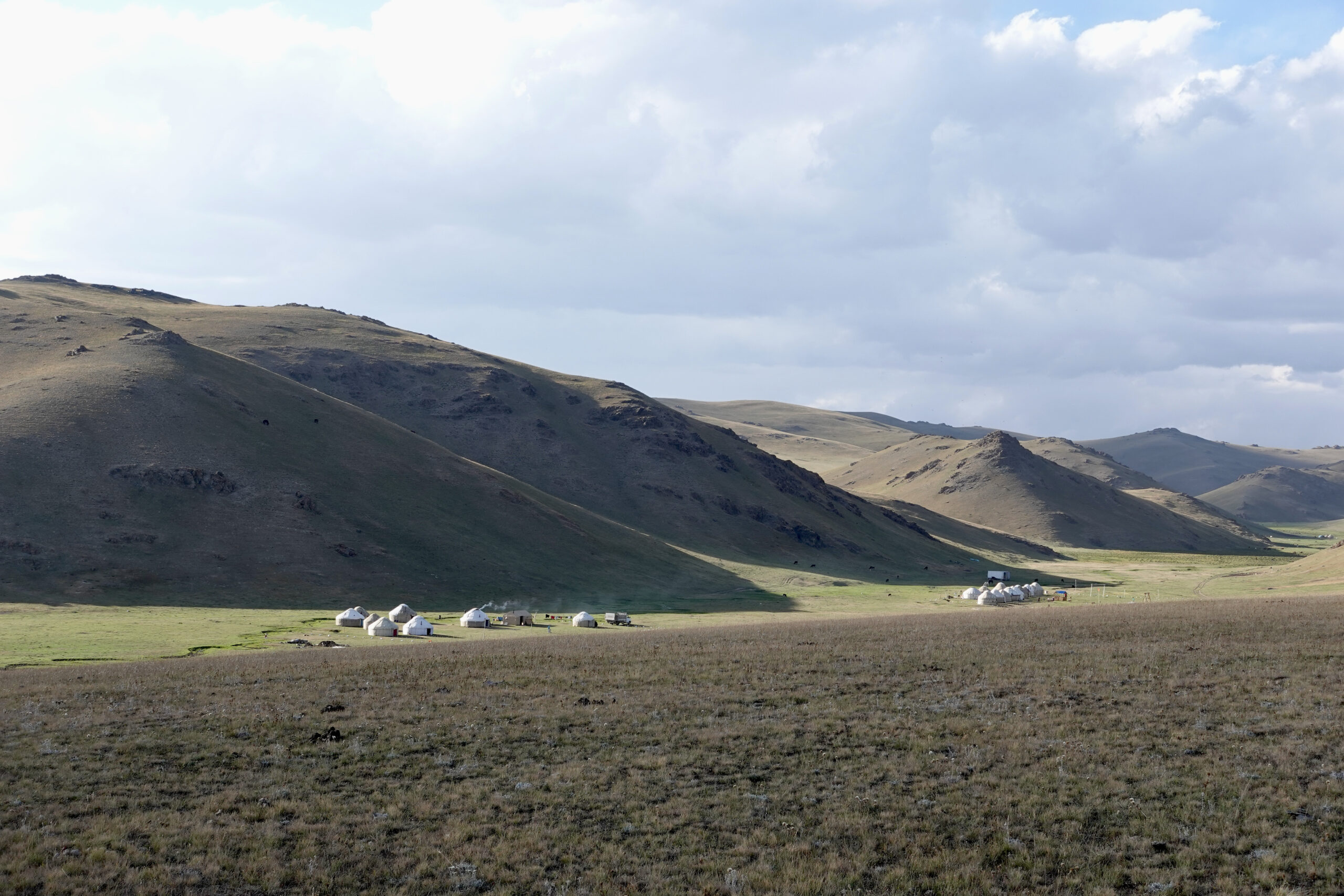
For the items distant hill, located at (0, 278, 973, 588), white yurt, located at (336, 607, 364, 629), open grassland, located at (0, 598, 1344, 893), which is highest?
distant hill, located at (0, 278, 973, 588)

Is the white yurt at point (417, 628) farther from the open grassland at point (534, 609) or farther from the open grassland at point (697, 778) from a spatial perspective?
the open grassland at point (697, 778)

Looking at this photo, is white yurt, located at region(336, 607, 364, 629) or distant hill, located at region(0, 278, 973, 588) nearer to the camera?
white yurt, located at region(336, 607, 364, 629)

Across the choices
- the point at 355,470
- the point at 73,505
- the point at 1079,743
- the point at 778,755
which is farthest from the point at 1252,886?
the point at 355,470

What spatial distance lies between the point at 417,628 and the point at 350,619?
945 cm

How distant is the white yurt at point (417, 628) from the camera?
72.0 m

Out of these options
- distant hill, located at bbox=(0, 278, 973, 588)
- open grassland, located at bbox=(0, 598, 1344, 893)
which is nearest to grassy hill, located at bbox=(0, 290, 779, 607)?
distant hill, located at bbox=(0, 278, 973, 588)

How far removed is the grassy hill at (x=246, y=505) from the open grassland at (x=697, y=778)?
2411 inches

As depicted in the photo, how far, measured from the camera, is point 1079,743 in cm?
2420

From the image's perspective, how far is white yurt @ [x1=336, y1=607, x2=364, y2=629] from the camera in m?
78.0

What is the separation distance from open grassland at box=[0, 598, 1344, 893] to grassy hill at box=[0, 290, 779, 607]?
61240 mm

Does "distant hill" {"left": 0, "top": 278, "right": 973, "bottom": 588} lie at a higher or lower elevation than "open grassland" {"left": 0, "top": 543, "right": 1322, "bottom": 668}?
higher

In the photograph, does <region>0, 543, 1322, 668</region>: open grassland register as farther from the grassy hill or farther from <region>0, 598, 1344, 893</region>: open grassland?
<region>0, 598, 1344, 893</region>: open grassland

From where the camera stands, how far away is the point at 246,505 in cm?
11100

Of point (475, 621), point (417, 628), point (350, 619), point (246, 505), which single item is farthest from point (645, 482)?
point (417, 628)
